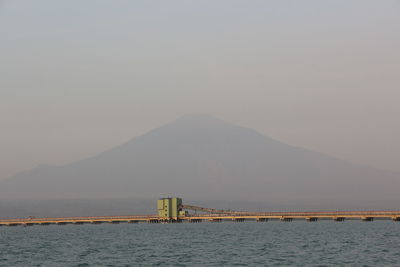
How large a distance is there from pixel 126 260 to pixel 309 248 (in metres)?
26.5

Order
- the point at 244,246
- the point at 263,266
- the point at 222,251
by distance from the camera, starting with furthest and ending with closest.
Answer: the point at 244,246
the point at 222,251
the point at 263,266

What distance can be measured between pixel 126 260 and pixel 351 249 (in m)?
30.5

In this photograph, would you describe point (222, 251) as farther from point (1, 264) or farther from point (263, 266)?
point (1, 264)

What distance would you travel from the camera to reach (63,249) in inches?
4158

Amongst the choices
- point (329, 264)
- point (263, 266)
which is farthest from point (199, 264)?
point (329, 264)

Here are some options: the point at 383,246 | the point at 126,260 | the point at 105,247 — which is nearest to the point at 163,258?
the point at 126,260

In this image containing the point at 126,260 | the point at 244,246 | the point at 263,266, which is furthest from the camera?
the point at 244,246

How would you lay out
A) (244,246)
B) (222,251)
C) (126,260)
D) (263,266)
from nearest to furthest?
1. (263,266)
2. (126,260)
3. (222,251)
4. (244,246)

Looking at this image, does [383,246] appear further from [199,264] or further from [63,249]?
[63,249]

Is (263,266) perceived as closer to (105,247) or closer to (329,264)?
(329,264)

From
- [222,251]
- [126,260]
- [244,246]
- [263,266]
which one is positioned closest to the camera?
[263,266]

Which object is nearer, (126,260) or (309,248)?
(126,260)

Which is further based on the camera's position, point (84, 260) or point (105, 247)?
point (105, 247)

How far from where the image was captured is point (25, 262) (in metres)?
83.6
